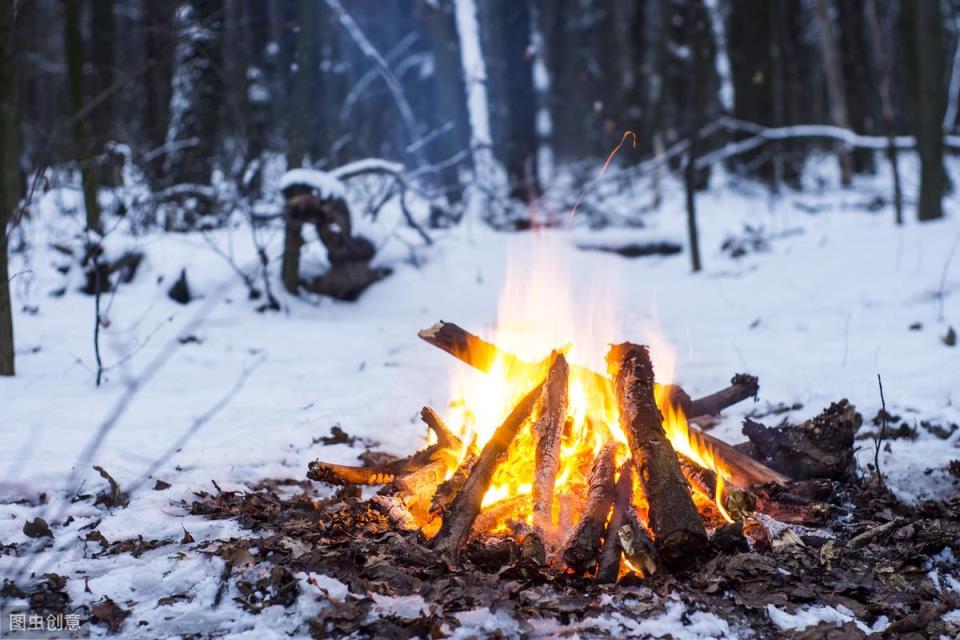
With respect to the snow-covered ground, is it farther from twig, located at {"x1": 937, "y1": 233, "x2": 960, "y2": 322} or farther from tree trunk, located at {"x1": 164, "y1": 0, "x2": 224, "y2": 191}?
tree trunk, located at {"x1": 164, "y1": 0, "x2": 224, "y2": 191}

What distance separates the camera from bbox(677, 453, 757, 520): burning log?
328cm

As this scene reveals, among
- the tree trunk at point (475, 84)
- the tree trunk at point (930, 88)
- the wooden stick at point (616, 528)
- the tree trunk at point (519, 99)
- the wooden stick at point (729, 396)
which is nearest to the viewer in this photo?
the wooden stick at point (616, 528)

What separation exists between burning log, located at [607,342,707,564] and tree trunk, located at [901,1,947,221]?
8.24 metres

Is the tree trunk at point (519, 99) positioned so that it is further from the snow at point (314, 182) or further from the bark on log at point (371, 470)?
the bark on log at point (371, 470)

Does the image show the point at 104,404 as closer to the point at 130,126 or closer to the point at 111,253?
the point at 111,253

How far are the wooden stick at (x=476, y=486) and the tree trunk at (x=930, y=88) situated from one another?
880 cm

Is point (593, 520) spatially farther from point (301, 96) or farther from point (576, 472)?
point (301, 96)

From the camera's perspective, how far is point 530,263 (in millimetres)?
9562

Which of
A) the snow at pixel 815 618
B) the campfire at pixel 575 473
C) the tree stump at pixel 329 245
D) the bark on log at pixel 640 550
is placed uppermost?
the tree stump at pixel 329 245

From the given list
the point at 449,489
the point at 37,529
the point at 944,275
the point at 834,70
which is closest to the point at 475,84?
the point at 944,275

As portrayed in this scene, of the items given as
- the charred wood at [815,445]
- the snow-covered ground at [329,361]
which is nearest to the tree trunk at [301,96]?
the snow-covered ground at [329,361]

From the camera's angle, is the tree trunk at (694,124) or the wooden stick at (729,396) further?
the tree trunk at (694,124)

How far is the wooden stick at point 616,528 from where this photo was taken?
2.85 meters

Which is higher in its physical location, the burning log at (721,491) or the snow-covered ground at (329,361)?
the snow-covered ground at (329,361)
